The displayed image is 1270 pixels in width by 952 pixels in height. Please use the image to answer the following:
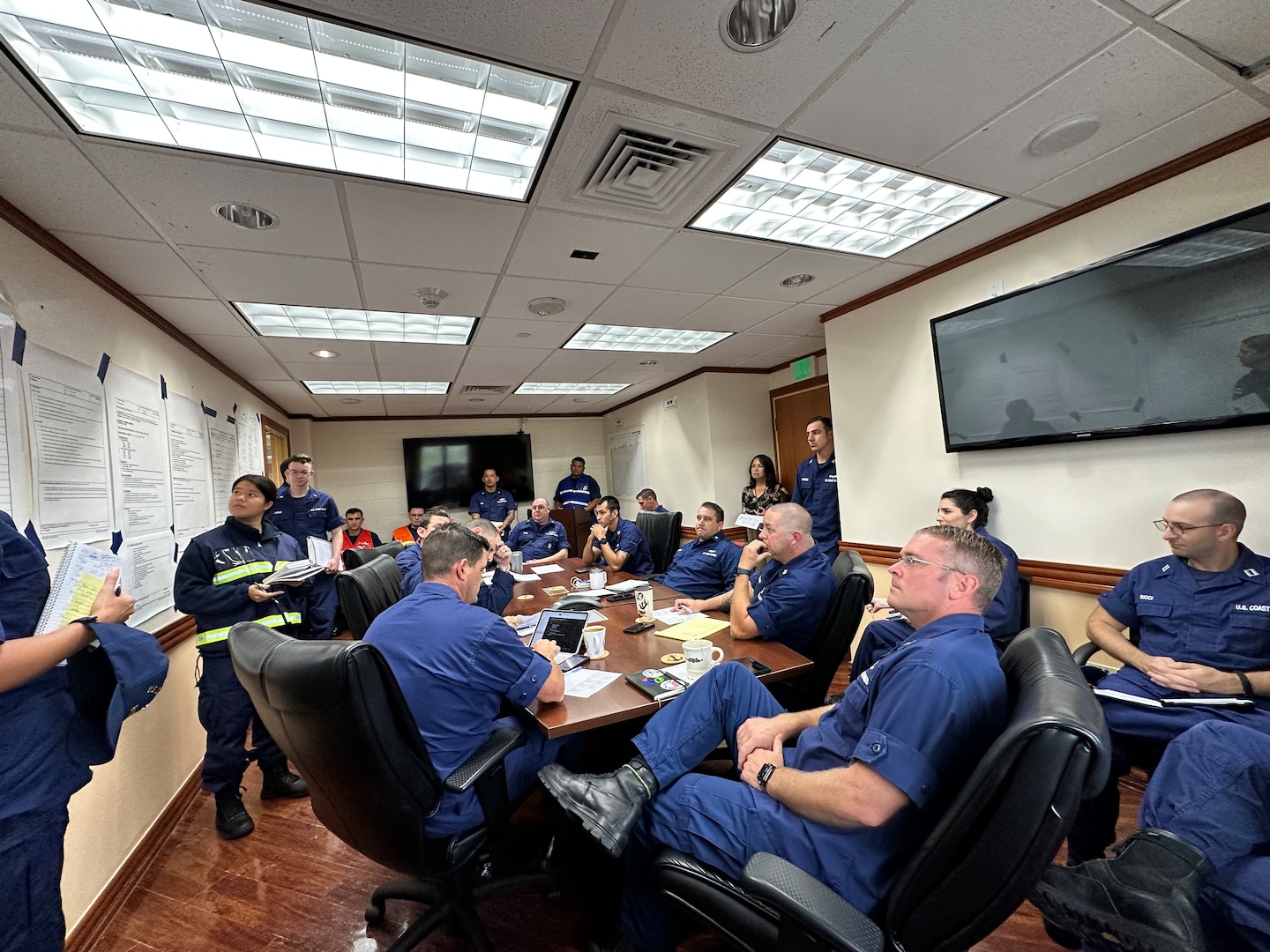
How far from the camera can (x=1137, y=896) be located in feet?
3.99

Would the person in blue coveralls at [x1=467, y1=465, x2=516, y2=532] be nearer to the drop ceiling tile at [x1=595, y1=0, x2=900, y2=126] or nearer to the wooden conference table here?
the wooden conference table

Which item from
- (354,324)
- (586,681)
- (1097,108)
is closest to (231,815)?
(586,681)

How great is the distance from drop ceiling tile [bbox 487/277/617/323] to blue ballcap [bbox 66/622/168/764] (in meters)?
2.36

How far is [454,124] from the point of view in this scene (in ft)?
5.88

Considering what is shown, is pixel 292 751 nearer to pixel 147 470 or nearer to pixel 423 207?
pixel 423 207

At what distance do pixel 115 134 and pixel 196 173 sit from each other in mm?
232

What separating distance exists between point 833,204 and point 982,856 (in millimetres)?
2598

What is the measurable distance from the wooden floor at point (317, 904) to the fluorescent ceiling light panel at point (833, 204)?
2.79 m

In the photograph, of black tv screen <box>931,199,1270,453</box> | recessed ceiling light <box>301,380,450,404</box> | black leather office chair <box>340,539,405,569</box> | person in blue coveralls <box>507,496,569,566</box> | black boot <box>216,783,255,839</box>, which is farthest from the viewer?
recessed ceiling light <box>301,380,450,404</box>

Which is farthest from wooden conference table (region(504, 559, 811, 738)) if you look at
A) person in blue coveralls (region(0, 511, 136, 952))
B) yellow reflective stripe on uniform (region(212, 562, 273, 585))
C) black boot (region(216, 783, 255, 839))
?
black boot (region(216, 783, 255, 839))

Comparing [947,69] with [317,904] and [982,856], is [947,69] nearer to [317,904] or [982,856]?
[982,856]

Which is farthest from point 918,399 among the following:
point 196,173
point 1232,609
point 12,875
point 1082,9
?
point 12,875

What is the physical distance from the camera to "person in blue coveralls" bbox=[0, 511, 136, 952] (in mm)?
1074

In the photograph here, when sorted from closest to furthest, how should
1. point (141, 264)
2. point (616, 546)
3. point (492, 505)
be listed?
point (141, 264) < point (616, 546) < point (492, 505)
